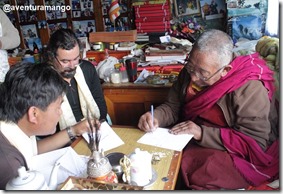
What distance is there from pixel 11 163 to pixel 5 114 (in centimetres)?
19

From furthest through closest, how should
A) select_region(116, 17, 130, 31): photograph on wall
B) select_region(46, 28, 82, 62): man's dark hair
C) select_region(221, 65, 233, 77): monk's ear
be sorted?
1. select_region(116, 17, 130, 31): photograph on wall
2. select_region(46, 28, 82, 62): man's dark hair
3. select_region(221, 65, 233, 77): monk's ear

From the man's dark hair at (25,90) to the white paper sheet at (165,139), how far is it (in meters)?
0.48

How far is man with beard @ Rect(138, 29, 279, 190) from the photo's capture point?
1270 mm

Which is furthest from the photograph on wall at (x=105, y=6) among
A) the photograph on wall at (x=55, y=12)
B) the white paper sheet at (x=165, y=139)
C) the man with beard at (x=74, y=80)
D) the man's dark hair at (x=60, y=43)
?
the white paper sheet at (x=165, y=139)

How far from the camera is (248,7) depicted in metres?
2.48

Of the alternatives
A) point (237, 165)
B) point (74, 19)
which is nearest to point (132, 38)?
point (74, 19)

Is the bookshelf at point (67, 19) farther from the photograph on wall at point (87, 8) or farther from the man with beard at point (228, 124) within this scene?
the man with beard at point (228, 124)

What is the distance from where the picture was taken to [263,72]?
1344mm

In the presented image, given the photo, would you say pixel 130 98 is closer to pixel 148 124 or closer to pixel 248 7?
pixel 148 124

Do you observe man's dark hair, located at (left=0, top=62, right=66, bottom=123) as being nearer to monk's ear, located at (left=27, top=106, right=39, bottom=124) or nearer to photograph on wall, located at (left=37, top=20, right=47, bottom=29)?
monk's ear, located at (left=27, top=106, right=39, bottom=124)

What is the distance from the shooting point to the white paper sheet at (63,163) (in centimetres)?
105

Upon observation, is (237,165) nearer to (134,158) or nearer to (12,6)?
(134,158)

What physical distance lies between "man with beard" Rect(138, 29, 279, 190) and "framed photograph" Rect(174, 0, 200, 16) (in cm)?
176

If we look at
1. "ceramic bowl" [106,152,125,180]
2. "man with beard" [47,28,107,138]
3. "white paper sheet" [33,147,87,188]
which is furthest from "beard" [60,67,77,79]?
"ceramic bowl" [106,152,125,180]
